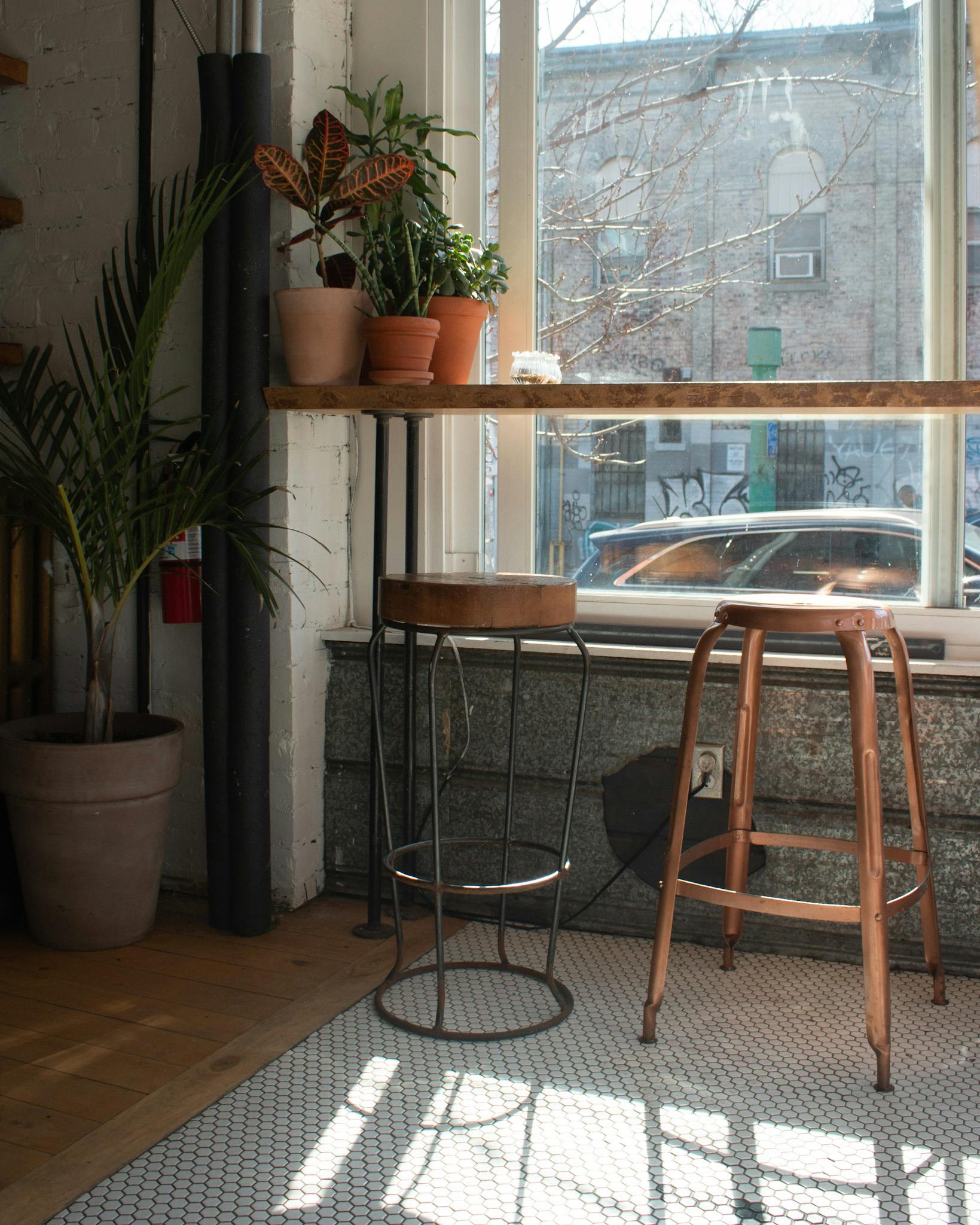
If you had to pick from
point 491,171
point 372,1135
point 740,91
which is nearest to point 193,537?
point 491,171

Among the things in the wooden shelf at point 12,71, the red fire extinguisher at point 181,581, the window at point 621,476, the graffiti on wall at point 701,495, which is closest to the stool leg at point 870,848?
the graffiti on wall at point 701,495

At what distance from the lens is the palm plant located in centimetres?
224

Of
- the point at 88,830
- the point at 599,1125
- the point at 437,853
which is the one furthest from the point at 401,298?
the point at 599,1125

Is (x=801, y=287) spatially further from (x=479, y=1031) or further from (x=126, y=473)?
(x=479, y=1031)

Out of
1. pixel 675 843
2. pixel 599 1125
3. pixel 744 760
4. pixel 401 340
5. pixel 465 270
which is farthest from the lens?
pixel 465 270

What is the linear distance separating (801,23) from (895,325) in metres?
0.67

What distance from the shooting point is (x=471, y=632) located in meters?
1.88

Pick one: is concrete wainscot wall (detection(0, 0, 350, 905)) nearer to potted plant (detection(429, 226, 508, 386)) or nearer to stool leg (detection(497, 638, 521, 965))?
potted plant (detection(429, 226, 508, 386))

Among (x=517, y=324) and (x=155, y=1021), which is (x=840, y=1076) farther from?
(x=517, y=324)

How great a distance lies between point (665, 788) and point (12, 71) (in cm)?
225

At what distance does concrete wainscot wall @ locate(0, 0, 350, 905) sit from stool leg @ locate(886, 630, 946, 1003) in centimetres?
130

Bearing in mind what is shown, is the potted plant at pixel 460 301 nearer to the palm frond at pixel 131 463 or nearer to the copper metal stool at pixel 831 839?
the palm frond at pixel 131 463

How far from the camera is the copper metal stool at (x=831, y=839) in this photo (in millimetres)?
1771

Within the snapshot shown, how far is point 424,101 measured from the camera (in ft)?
8.33
